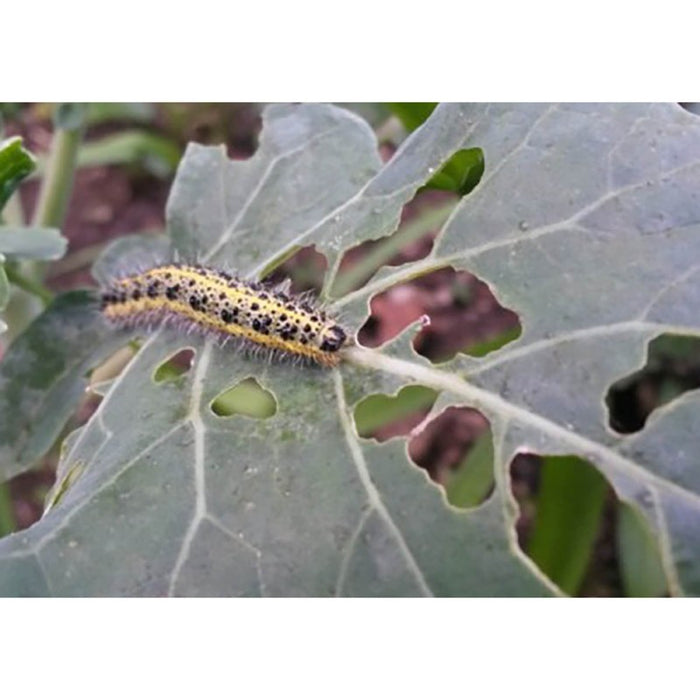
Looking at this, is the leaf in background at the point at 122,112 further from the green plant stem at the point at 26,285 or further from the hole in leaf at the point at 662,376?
the hole in leaf at the point at 662,376

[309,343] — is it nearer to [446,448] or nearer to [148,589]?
[148,589]

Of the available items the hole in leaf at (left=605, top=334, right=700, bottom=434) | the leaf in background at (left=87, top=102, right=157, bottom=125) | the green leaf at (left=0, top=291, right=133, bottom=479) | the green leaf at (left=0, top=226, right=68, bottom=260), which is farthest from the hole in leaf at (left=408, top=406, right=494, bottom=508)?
the leaf in background at (left=87, top=102, right=157, bottom=125)

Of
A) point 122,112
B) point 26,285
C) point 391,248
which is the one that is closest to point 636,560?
point 391,248

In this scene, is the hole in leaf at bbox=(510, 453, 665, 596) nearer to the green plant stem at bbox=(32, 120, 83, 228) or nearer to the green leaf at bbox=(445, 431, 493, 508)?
the green leaf at bbox=(445, 431, 493, 508)

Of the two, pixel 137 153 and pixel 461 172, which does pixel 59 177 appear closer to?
pixel 461 172

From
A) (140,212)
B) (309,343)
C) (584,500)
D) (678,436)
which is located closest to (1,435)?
(309,343)
